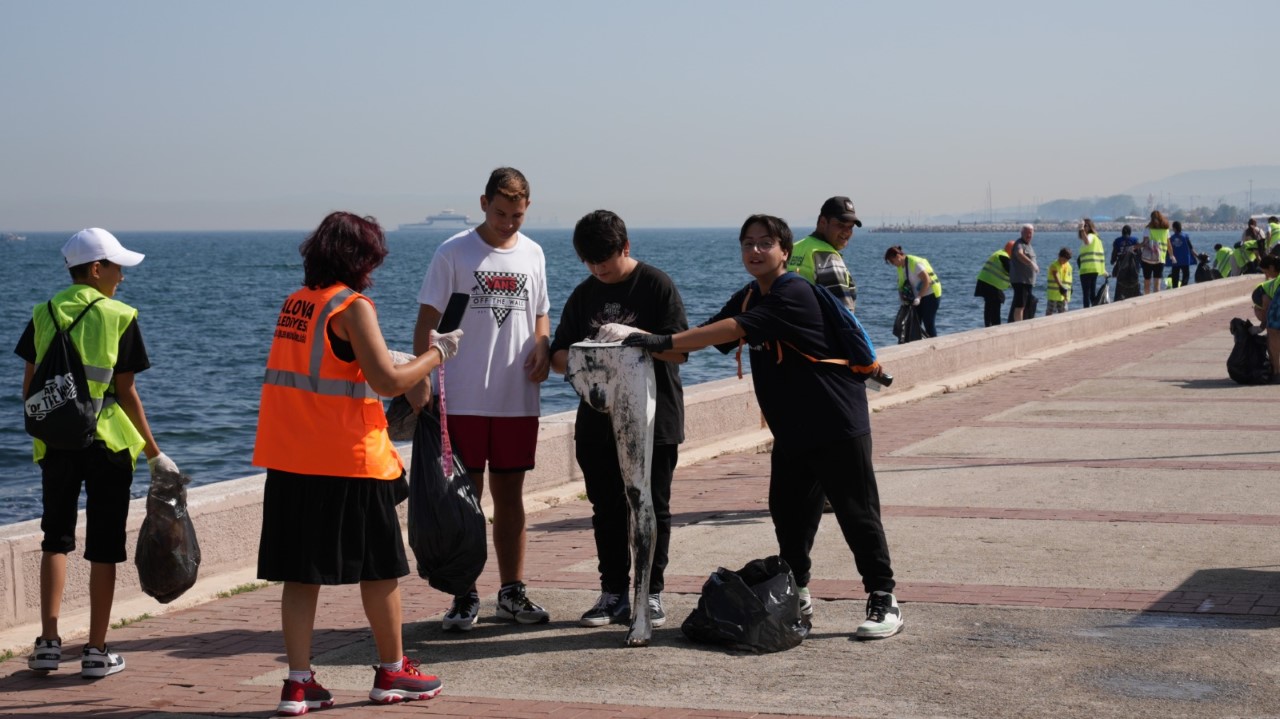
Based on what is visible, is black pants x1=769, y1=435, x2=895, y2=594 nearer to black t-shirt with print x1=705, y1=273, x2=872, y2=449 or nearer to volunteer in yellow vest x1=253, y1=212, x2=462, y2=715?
black t-shirt with print x1=705, y1=273, x2=872, y2=449

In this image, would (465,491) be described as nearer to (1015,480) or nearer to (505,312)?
(505,312)

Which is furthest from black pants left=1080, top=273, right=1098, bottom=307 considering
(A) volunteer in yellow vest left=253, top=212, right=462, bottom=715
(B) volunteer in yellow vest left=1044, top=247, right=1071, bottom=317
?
(A) volunteer in yellow vest left=253, top=212, right=462, bottom=715

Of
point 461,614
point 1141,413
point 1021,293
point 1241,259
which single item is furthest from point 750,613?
point 1241,259

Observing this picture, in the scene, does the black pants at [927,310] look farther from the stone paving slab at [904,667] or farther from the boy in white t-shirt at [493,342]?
the boy in white t-shirt at [493,342]

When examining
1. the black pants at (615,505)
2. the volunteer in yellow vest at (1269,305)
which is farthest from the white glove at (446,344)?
the volunteer in yellow vest at (1269,305)

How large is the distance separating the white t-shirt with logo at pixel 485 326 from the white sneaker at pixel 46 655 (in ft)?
5.61

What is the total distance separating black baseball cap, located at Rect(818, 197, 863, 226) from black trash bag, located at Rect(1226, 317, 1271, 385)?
8.17 meters

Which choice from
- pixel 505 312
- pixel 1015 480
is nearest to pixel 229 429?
pixel 1015 480

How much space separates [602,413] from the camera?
19.8 feet

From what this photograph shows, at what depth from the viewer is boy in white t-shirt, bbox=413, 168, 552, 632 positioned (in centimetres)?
608

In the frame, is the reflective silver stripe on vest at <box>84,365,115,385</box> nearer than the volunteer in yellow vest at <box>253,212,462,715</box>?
No

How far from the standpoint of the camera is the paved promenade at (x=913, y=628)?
512cm

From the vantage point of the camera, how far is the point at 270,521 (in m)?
5.03

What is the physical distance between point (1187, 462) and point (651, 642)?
5545 millimetres
